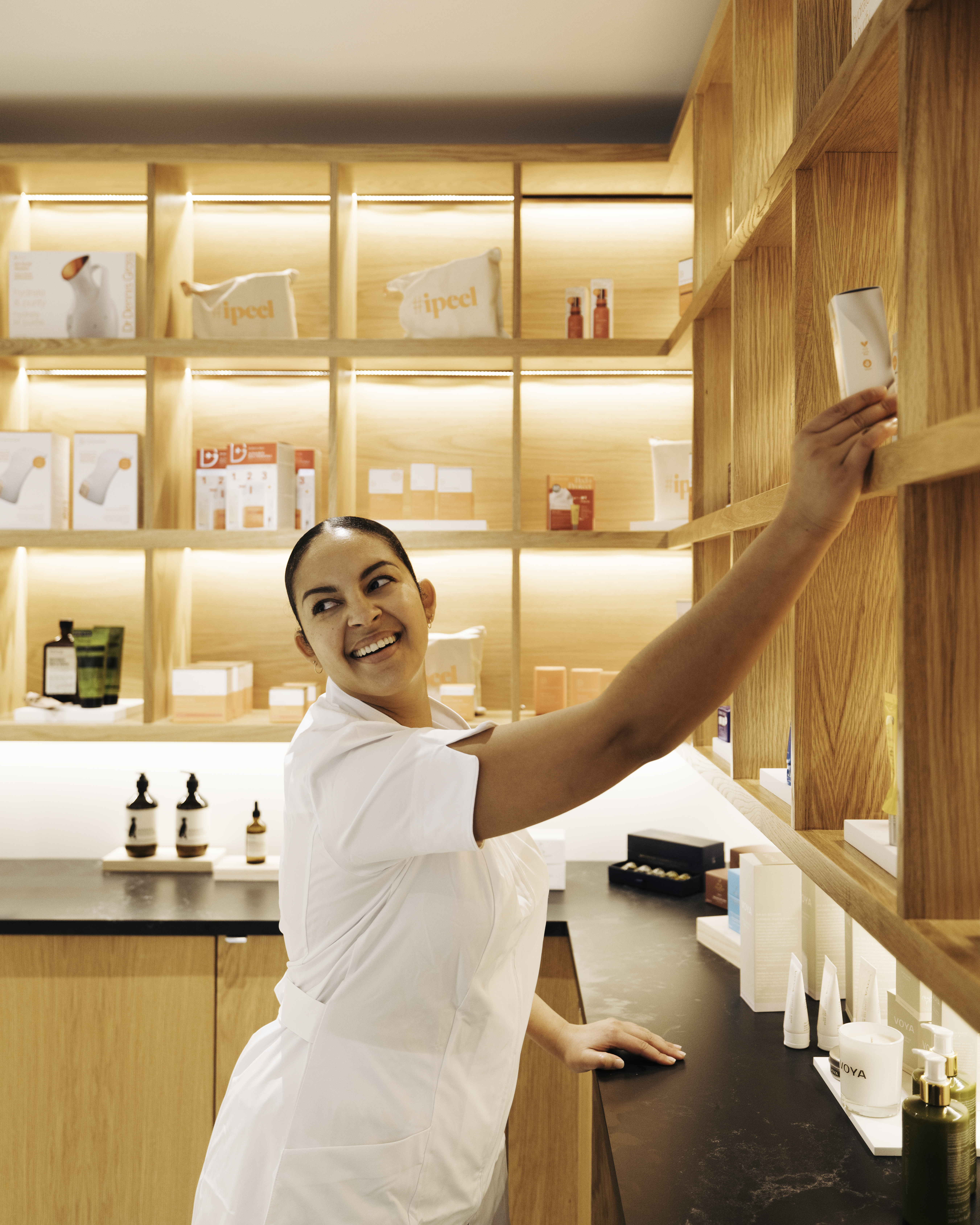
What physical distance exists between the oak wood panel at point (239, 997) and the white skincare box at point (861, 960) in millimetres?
1350

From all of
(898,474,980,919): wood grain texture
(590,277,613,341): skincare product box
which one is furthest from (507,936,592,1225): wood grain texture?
(590,277,613,341): skincare product box

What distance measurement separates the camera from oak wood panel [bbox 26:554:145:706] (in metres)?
3.28

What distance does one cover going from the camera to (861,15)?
4.11ft

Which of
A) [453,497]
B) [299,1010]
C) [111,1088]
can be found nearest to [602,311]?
[453,497]

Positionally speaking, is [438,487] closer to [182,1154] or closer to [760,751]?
[760,751]

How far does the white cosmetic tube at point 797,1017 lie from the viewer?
1.80 meters

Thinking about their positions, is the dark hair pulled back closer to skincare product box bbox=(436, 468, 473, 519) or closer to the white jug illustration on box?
skincare product box bbox=(436, 468, 473, 519)

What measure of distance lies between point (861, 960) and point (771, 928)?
232 mm

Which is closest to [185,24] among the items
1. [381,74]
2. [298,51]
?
[298,51]

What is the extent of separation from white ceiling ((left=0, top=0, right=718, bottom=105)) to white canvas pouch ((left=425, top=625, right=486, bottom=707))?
1608 millimetres

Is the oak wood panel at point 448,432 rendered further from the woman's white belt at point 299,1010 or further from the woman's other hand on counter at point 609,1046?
the woman's white belt at point 299,1010

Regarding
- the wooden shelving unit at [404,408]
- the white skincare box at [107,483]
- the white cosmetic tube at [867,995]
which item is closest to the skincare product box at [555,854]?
the wooden shelving unit at [404,408]

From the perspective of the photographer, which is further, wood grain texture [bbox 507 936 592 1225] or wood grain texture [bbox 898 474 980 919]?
wood grain texture [bbox 507 936 592 1225]

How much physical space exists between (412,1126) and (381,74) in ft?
8.79
